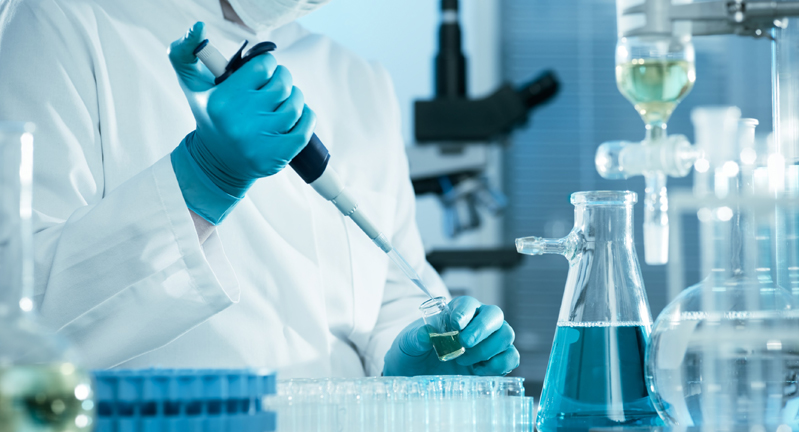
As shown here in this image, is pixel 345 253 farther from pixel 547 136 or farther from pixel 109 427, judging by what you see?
pixel 547 136

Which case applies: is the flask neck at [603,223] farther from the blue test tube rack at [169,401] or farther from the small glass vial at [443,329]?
the blue test tube rack at [169,401]

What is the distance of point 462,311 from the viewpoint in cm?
99

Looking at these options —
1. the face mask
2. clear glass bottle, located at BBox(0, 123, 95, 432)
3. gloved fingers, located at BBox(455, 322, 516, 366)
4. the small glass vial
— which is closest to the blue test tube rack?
clear glass bottle, located at BBox(0, 123, 95, 432)

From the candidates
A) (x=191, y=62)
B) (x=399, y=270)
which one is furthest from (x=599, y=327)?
(x=399, y=270)

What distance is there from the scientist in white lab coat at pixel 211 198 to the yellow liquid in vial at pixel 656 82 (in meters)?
0.34

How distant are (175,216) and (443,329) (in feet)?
1.14

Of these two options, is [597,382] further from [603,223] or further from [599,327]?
[603,223]

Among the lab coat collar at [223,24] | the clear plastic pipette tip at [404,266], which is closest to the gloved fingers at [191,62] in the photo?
the clear plastic pipette tip at [404,266]

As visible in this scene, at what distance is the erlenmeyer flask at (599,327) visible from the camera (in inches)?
29.7

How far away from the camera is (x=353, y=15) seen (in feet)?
9.72

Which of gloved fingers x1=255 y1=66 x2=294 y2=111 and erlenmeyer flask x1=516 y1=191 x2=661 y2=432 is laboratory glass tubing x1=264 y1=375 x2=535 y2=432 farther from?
gloved fingers x1=255 y1=66 x2=294 y2=111

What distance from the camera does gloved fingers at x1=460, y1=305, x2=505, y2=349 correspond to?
0.99 meters

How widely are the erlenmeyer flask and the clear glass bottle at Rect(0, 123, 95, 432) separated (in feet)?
1.61

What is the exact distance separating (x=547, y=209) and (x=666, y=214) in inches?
108
